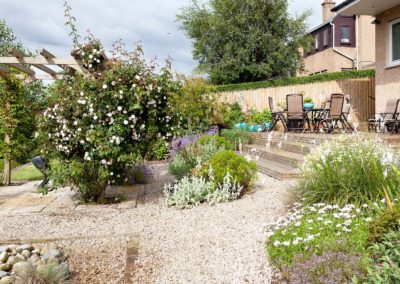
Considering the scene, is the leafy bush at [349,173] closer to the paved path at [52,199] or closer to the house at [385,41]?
the paved path at [52,199]

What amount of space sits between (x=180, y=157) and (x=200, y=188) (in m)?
2.51

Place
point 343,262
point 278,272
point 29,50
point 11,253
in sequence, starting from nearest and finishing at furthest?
point 343,262 → point 278,272 → point 11,253 → point 29,50

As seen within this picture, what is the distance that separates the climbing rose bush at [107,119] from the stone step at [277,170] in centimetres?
209

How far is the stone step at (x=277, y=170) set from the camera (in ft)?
22.6

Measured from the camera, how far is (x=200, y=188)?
236 inches

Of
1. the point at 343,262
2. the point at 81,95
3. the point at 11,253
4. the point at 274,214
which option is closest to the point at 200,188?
the point at 274,214

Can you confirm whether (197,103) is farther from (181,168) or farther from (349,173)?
(349,173)

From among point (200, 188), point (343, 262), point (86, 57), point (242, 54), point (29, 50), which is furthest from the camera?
point (29, 50)

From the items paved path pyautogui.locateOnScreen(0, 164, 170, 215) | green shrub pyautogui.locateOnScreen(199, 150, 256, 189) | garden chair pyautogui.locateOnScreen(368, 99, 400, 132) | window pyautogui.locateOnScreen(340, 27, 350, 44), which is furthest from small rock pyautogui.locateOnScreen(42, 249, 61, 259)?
window pyautogui.locateOnScreen(340, 27, 350, 44)

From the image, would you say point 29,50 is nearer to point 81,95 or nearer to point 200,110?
point 200,110

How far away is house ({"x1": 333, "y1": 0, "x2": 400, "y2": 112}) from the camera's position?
11352 millimetres

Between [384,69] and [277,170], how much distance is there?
269 inches

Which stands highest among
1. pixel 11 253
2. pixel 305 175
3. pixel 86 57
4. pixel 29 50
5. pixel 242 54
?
pixel 29 50

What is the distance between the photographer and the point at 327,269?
2721 mm
